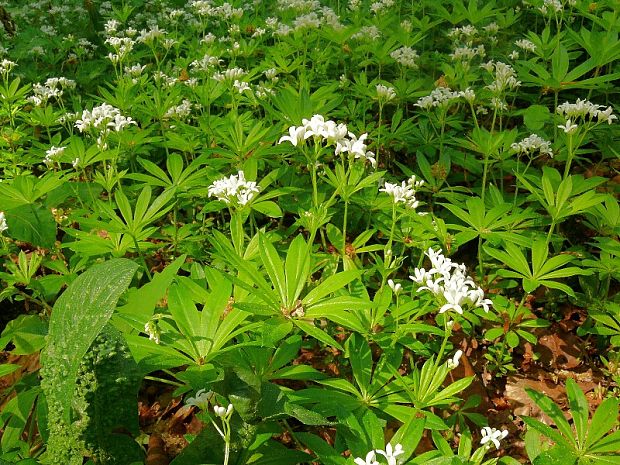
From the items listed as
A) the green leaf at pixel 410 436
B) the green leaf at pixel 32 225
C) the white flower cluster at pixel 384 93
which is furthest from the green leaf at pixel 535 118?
the green leaf at pixel 32 225

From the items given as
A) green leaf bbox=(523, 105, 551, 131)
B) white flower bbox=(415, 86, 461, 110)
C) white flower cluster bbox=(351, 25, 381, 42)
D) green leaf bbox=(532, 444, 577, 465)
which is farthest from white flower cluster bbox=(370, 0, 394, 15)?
green leaf bbox=(532, 444, 577, 465)

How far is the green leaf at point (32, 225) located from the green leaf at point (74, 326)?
1.29 meters

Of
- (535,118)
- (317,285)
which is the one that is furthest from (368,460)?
(535,118)

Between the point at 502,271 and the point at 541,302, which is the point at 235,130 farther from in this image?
the point at 541,302

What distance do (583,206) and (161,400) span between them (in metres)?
2.10

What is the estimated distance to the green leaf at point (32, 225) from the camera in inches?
104

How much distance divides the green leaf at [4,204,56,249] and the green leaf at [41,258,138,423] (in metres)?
1.29

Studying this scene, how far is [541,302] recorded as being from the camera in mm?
2904

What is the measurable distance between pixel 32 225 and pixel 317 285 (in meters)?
1.44

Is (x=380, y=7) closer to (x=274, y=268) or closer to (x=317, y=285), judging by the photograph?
(x=317, y=285)

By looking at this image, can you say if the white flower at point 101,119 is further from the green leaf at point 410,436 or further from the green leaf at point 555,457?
the green leaf at point 555,457

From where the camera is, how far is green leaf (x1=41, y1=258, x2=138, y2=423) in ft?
4.65

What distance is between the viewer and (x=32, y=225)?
2.68m

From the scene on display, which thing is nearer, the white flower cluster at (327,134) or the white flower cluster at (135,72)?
the white flower cluster at (327,134)
